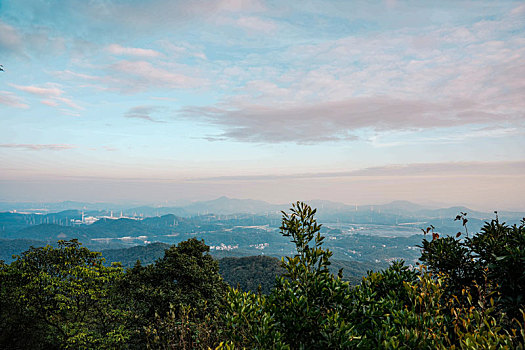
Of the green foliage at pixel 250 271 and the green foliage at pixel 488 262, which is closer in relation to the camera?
the green foliage at pixel 488 262

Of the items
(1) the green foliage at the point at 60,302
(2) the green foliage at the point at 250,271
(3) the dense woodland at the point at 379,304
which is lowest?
(2) the green foliage at the point at 250,271

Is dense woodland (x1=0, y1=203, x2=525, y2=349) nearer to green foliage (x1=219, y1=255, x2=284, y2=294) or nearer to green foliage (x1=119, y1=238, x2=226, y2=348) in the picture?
green foliage (x1=119, y1=238, x2=226, y2=348)

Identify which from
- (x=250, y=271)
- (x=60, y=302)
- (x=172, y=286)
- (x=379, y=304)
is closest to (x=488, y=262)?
(x=379, y=304)

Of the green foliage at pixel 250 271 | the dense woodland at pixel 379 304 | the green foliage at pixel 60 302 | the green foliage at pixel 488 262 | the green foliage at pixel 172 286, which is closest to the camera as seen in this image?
the dense woodland at pixel 379 304

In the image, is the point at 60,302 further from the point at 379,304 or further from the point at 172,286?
the point at 379,304

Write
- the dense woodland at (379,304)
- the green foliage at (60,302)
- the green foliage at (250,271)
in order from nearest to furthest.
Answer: the dense woodland at (379,304) → the green foliage at (60,302) → the green foliage at (250,271)

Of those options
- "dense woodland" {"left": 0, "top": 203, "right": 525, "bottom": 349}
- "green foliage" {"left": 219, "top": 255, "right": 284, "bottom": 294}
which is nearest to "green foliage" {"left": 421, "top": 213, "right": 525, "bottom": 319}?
"dense woodland" {"left": 0, "top": 203, "right": 525, "bottom": 349}

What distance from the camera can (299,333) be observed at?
2.76 m

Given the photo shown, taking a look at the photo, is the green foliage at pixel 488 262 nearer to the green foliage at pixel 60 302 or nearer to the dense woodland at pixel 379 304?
the dense woodland at pixel 379 304

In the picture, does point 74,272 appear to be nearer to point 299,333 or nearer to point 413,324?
point 299,333

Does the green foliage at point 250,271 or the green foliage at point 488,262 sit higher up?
the green foliage at point 488,262

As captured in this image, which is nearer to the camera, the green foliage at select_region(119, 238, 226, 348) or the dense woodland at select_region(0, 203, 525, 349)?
the dense woodland at select_region(0, 203, 525, 349)

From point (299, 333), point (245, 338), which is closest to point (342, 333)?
point (299, 333)

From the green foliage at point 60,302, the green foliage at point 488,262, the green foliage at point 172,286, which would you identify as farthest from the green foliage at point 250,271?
the green foliage at point 488,262
